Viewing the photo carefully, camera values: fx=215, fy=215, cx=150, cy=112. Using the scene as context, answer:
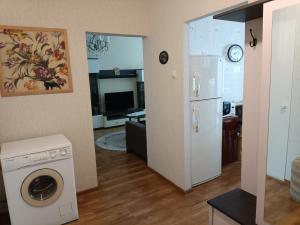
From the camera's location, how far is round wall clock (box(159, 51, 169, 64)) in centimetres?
285

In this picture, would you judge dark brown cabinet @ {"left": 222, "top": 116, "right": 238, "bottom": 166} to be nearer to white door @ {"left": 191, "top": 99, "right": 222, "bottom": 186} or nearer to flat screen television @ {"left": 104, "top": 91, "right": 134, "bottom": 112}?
white door @ {"left": 191, "top": 99, "right": 222, "bottom": 186}

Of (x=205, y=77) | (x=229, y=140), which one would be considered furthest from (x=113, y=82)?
(x=205, y=77)

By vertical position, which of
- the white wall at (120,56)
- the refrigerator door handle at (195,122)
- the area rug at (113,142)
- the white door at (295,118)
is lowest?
the area rug at (113,142)

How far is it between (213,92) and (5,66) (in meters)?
2.51

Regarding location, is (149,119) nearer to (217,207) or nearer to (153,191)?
(153,191)

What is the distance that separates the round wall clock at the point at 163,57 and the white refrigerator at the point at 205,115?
36 cm

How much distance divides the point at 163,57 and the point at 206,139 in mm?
1266

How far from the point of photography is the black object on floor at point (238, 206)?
160 centimetres

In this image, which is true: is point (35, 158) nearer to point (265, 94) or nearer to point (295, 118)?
point (265, 94)

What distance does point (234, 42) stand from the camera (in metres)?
4.08

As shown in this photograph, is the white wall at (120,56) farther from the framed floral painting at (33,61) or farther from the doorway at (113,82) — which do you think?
the framed floral painting at (33,61)

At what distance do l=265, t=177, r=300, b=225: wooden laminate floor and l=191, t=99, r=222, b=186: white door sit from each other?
1425 mm

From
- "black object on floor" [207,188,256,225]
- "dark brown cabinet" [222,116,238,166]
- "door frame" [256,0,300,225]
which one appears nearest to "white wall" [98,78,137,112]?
"dark brown cabinet" [222,116,238,166]

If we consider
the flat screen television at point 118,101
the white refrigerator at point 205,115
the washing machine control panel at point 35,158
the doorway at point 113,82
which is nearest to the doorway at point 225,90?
the white refrigerator at point 205,115
